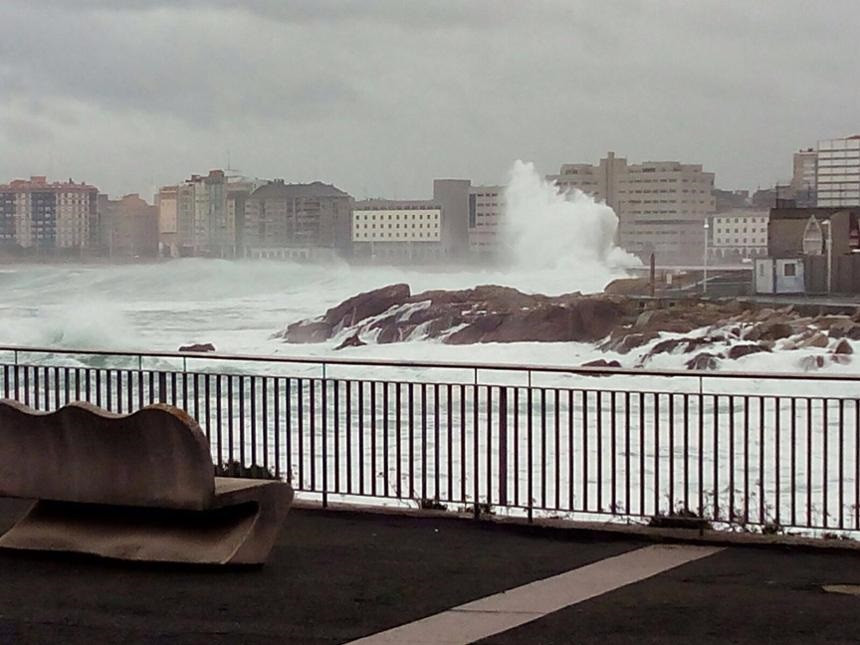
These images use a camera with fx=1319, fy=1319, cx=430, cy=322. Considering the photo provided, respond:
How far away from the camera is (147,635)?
5977 mm

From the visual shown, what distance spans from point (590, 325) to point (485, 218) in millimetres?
3140

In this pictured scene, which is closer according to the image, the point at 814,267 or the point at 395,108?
the point at 814,267

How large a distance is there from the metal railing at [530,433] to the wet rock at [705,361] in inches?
39.8

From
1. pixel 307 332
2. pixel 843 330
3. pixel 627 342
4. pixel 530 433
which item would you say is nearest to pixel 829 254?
pixel 843 330

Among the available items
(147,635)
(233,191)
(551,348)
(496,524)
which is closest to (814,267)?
(551,348)

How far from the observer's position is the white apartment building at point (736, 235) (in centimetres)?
2306

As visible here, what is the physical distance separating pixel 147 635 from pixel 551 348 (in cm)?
1693

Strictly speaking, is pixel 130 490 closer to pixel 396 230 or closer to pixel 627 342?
pixel 627 342

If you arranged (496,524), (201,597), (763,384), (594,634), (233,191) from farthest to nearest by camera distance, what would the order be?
(233,191) < (763,384) < (496,524) < (201,597) < (594,634)

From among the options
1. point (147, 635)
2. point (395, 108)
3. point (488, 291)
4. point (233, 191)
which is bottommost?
point (147, 635)

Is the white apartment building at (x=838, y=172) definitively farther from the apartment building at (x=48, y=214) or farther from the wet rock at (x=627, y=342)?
the apartment building at (x=48, y=214)

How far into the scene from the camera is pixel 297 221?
83.1 ft

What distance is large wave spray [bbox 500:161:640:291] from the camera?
22.8 meters

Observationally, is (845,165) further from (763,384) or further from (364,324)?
(364,324)
